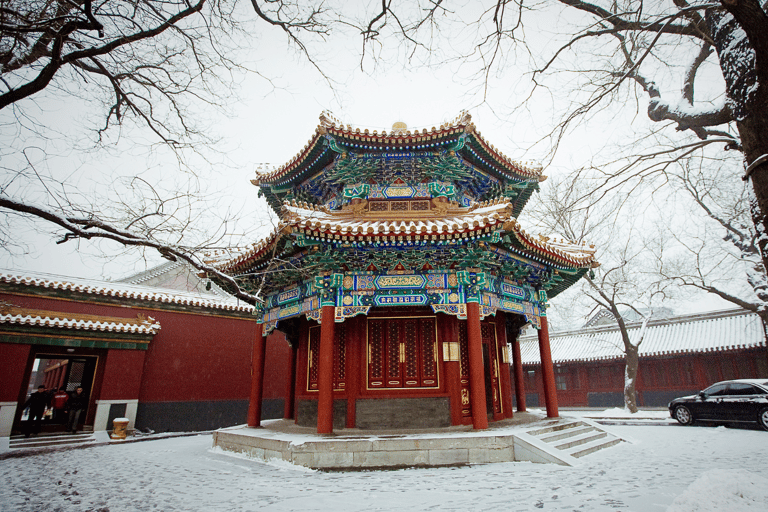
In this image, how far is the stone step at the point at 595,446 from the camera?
8.37 metres

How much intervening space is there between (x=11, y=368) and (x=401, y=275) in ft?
40.4

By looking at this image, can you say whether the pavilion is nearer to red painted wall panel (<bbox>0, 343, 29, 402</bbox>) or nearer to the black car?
the black car

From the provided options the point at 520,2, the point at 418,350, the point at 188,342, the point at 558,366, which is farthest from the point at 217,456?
the point at 558,366

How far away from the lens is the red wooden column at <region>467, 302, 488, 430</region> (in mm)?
8727

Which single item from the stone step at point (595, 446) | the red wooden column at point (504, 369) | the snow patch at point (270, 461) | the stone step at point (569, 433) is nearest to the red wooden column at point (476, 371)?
the stone step at point (569, 433)

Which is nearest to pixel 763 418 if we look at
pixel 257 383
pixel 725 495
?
pixel 725 495

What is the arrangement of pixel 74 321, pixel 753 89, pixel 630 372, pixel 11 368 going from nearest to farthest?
1. pixel 753 89
2. pixel 11 368
3. pixel 74 321
4. pixel 630 372

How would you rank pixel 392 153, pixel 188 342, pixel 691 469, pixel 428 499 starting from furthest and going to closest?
pixel 188 342
pixel 392 153
pixel 691 469
pixel 428 499

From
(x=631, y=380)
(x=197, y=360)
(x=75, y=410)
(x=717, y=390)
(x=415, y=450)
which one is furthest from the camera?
(x=631, y=380)

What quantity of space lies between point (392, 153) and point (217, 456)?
8.02 metres

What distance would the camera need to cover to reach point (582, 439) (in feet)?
29.9

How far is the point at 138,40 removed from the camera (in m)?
6.01

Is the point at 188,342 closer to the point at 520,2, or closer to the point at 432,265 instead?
the point at 432,265

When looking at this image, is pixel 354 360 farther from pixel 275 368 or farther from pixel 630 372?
pixel 630 372
